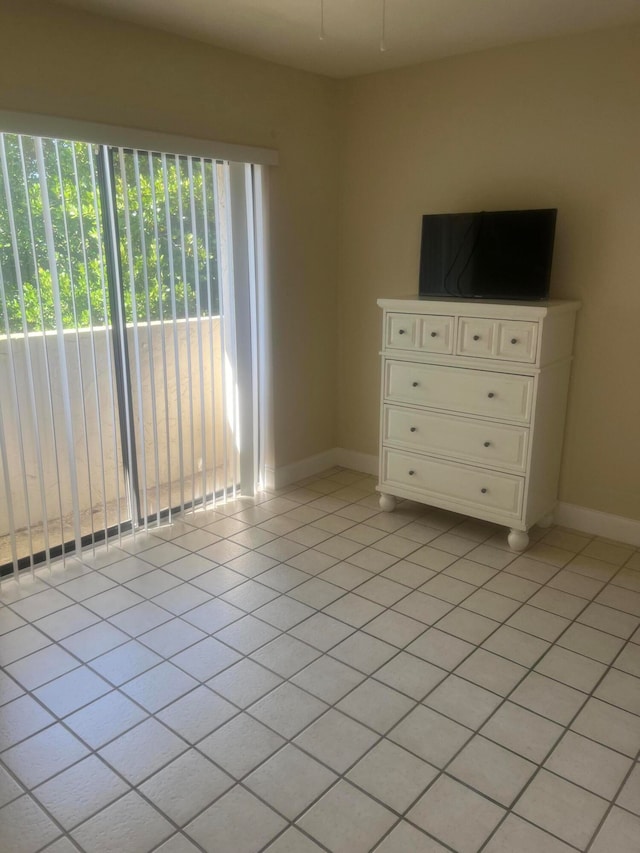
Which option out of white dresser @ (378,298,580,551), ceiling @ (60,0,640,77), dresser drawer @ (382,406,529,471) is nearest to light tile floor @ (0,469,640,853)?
white dresser @ (378,298,580,551)

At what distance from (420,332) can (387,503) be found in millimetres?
1006

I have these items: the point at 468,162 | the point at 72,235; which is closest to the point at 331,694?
the point at 72,235

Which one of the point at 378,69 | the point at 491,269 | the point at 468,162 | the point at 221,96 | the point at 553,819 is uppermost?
the point at 378,69

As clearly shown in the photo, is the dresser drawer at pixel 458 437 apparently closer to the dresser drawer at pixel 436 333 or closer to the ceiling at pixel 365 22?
the dresser drawer at pixel 436 333

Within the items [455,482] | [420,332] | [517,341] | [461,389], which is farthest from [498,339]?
[455,482]

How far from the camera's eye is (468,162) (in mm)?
3457

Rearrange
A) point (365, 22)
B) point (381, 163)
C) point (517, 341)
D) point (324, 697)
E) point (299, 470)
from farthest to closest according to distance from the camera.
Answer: point (299, 470) → point (381, 163) → point (517, 341) → point (365, 22) → point (324, 697)

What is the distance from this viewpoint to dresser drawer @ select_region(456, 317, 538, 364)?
2926 mm

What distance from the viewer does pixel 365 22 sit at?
283cm

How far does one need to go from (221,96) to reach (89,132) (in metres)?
0.84

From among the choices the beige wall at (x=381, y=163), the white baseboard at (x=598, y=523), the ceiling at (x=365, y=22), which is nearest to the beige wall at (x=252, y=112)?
the beige wall at (x=381, y=163)

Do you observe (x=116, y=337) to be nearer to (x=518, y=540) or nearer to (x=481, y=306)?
(x=481, y=306)

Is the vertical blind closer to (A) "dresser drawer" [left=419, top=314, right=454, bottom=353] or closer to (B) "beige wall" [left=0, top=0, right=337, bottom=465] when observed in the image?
(B) "beige wall" [left=0, top=0, right=337, bottom=465]

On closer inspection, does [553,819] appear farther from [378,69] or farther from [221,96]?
[378,69]
